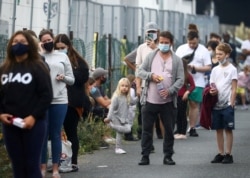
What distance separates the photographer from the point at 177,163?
16.4m

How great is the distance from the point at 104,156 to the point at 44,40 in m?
3.88

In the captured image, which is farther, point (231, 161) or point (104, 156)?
point (104, 156)

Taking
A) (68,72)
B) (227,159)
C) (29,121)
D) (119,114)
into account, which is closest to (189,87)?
(119,114)

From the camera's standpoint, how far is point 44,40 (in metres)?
14.0

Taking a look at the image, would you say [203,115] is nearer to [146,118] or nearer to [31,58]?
[146,118]

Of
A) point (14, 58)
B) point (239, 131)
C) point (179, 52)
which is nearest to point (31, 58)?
point (14, 58)

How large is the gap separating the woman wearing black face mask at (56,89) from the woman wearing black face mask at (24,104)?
270 cm

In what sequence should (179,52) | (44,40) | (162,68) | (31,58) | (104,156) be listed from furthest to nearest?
(179,52)
(104,156)
(162,68)
(44,40)
(31,58)

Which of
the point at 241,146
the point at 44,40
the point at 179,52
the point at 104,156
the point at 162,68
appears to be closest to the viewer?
the point at 44,40

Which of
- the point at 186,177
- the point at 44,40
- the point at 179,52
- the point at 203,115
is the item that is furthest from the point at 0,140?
the point at 179,52

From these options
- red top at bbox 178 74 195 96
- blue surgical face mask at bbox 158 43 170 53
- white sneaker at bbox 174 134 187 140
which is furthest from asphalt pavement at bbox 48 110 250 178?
blue surgical face mask at bbox 158 43 170 53

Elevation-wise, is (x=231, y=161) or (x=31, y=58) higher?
(x=31, y=58)

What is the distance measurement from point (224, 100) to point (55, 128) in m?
3.22

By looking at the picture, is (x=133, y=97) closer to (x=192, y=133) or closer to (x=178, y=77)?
(x=192, y=133)
